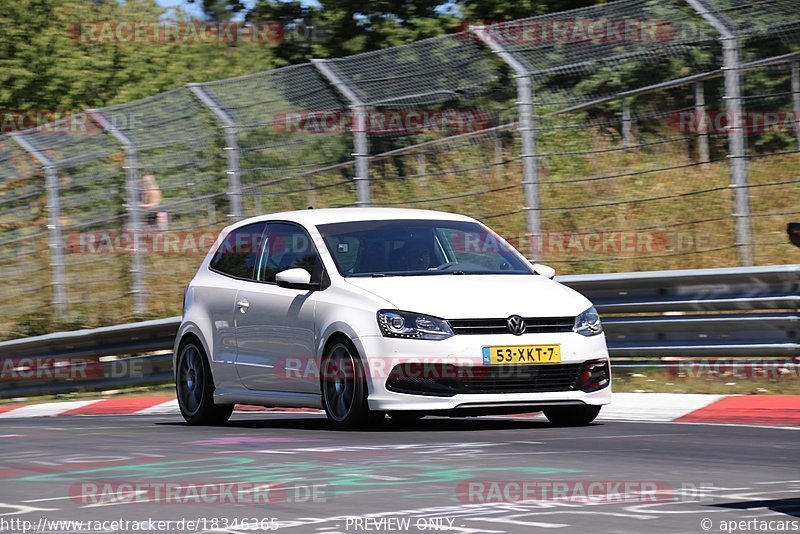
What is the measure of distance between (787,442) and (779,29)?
5.12m

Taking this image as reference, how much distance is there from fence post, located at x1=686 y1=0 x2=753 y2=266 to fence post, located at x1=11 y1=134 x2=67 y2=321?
8.56m

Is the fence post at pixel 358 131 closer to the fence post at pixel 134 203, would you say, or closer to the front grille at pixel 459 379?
the fence post at pixel 134 203

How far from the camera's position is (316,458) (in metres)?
8.54

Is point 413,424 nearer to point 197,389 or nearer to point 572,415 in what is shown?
point 572,415

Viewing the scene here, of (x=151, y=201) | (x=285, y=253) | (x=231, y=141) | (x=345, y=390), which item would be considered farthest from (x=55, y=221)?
(x=345, y=390)

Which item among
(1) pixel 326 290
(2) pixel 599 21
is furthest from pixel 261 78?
(1) pixel 326 290

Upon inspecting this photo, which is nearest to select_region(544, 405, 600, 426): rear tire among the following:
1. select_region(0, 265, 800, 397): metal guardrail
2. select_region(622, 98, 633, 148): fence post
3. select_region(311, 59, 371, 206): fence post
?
select_region(0, 265, 800, 397): metal guardrail

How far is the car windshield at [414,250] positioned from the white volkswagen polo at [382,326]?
12 mm

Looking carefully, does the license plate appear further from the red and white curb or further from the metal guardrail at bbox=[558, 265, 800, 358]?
the metal guardrail at bbox=[558, 265, 800, 358]

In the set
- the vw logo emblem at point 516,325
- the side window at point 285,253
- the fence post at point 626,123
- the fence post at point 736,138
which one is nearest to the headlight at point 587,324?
the vw logo emblem at point 516,325

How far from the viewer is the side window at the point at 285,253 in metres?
11.0

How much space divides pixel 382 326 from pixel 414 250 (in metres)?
1.20

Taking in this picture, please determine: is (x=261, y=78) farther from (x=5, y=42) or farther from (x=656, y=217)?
(x=5, y=42)

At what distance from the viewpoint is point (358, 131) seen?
1543cm
